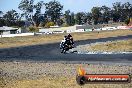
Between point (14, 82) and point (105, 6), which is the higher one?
point (105, 6)

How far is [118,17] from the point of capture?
171 meters

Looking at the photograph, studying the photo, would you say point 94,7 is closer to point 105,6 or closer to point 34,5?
point 105,6

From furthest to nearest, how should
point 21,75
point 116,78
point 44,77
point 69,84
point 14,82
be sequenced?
1. point 21,75
2. point 44,77
3. point 14,82
4. point 69,84
5. point 116,78

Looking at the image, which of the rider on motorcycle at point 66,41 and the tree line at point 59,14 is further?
the tree line at point 59,14

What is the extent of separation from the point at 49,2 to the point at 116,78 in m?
166

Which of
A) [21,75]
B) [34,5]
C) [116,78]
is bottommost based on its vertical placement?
[21,75]

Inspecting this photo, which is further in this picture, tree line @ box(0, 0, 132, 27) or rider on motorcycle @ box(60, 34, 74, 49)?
tree line @ box(0, 0, 132, 27)

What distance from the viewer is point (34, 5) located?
532ft

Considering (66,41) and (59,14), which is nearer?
(66,41)

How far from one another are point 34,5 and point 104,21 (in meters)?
41.7

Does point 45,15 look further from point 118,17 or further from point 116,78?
point 116,78

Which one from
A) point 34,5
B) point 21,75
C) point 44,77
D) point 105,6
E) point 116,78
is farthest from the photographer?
point 105,6

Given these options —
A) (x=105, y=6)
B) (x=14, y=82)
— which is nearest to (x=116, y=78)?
(x=14, y=82)

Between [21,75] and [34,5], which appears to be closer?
[21,75]
